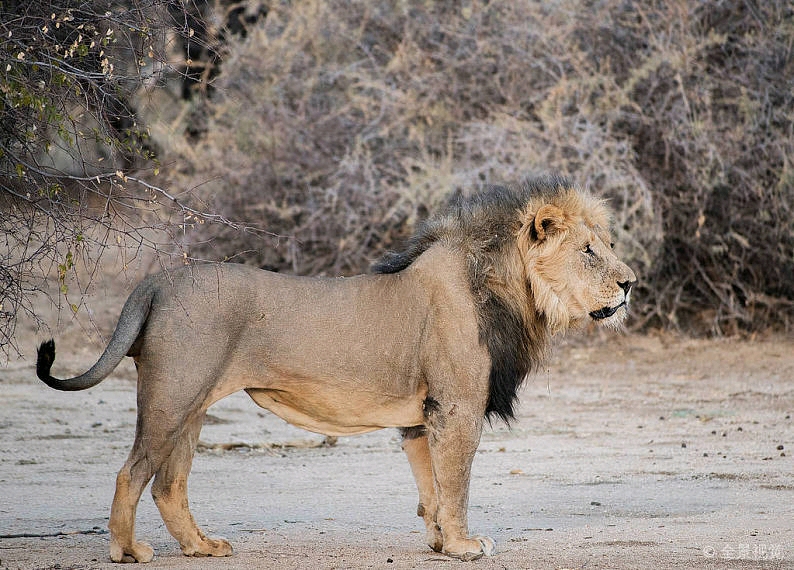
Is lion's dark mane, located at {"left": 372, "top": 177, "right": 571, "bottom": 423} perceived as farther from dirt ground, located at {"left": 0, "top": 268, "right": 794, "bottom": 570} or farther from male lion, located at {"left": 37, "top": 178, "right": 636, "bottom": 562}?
dirt ground, located at {"left": 0, "top": 268, "right": 794, "bottom": 570}

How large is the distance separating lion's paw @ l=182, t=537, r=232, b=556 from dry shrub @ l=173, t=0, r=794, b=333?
23.6ft

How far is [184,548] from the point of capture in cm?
533

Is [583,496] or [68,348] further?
Answer: [68,348]

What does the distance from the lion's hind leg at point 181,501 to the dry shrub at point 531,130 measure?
6997 millimetres

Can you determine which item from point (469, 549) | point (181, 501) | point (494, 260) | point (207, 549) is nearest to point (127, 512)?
point (181, 501)

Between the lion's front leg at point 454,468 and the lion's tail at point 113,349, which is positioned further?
the lion's front leg at point 454,468

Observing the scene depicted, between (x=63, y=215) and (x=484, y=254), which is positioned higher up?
(x=63, y=215)

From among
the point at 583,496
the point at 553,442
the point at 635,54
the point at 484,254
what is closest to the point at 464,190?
the point at 635,54

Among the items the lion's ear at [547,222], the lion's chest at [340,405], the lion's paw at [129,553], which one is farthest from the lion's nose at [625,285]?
the lion's paw at [129,553]

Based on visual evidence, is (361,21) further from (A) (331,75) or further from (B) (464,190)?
(B) (464,190)

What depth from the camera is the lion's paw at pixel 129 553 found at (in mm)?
5117

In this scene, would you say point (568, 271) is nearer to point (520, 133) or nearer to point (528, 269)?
point (528, 269)

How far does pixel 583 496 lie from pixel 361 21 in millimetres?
9302

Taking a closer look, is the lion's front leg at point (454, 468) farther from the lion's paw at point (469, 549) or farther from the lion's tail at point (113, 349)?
the lion's tail at point (113, 349)
